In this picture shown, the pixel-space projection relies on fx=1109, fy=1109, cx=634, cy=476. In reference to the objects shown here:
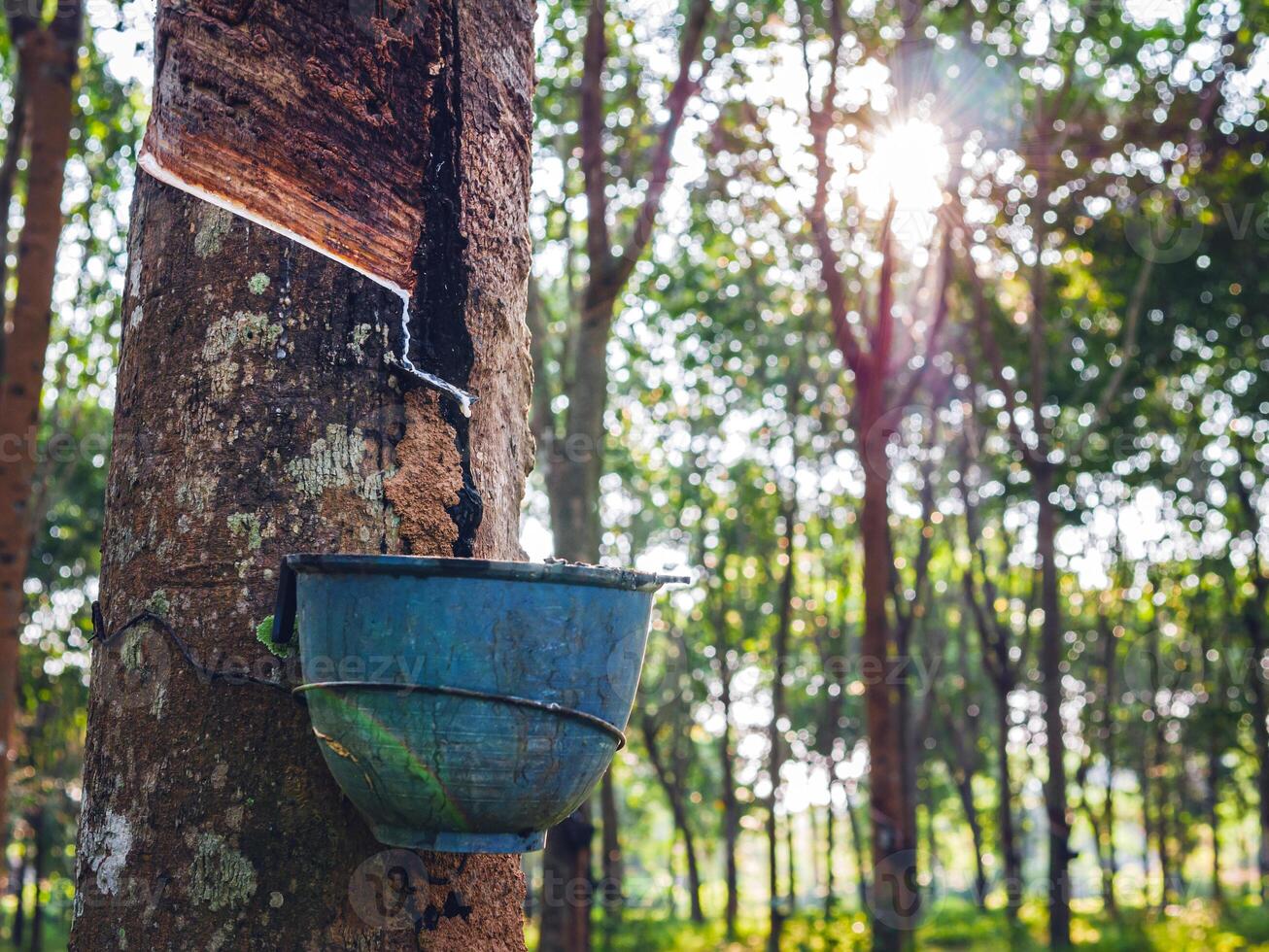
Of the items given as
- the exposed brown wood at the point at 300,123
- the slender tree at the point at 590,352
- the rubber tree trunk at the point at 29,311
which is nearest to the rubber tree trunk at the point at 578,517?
the slender tree at the point at 590,352

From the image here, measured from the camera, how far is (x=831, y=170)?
7.77m

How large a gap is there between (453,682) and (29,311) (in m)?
6.15

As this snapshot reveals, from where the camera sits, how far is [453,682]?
1.20 meters

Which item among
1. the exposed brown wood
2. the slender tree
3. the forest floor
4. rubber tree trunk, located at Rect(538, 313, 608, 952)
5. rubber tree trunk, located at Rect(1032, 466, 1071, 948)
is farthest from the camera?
the forest floor

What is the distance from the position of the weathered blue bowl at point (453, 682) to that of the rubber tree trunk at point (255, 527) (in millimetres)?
145

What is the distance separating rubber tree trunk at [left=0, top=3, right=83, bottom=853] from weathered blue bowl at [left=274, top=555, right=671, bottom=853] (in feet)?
18.9

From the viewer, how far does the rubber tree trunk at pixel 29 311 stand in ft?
20.3

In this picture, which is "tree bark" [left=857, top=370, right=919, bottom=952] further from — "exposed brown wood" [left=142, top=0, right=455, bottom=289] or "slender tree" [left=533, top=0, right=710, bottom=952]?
"exposed brown wood" [left=142, top=0, right=455, bottom=289]

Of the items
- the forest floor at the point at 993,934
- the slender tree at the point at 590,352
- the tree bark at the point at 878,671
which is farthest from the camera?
the forest floor at the point at 993,934

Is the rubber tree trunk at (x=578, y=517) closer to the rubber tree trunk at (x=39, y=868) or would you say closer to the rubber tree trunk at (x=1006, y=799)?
the rubber tree trunk at (x=1006, y=799)

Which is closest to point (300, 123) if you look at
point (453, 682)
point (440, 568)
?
point (440, 568)

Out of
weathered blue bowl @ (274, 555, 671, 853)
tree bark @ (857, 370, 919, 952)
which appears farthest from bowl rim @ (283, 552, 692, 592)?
tree bark @ (857, 370, 919, 952)

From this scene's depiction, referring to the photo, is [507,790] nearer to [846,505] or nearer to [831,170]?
[831,170]

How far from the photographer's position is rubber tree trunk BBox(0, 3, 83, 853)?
6191 mm
